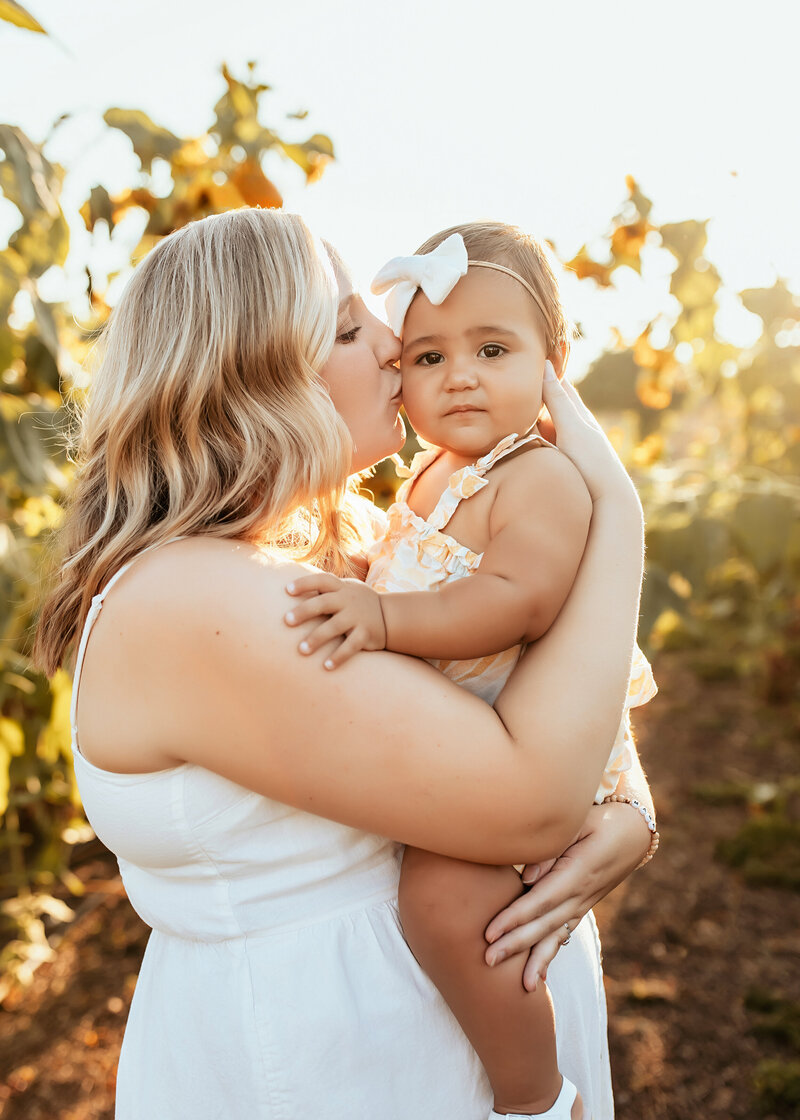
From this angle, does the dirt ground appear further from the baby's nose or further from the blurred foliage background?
the baby's nose

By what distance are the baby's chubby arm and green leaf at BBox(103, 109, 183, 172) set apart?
151cm

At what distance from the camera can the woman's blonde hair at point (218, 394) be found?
4.66ft

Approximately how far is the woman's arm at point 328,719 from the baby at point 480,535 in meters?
0.06

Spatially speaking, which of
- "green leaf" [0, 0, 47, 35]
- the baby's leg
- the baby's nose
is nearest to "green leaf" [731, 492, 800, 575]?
the baby's nose

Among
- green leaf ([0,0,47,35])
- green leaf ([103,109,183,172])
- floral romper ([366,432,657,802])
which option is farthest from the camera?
green leaf ([103,109,183,172])

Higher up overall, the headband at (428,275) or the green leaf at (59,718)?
the headband at (428,275)

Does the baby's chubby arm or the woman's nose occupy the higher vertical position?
the woman's nose

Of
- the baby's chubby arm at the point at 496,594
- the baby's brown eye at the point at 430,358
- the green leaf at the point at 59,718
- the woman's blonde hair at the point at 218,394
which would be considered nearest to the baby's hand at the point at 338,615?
the baby's chubby arm at the point at 496,594

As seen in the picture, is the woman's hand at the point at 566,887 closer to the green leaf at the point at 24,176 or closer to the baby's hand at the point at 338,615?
the baby's hand at the point at 338,615

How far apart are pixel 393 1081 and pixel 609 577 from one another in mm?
790

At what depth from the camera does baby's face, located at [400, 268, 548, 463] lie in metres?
1.65

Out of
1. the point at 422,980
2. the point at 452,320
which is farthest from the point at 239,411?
the point at 422,980

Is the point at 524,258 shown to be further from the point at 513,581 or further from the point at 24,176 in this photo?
the point at 24,176

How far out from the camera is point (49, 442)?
2.78 meters
